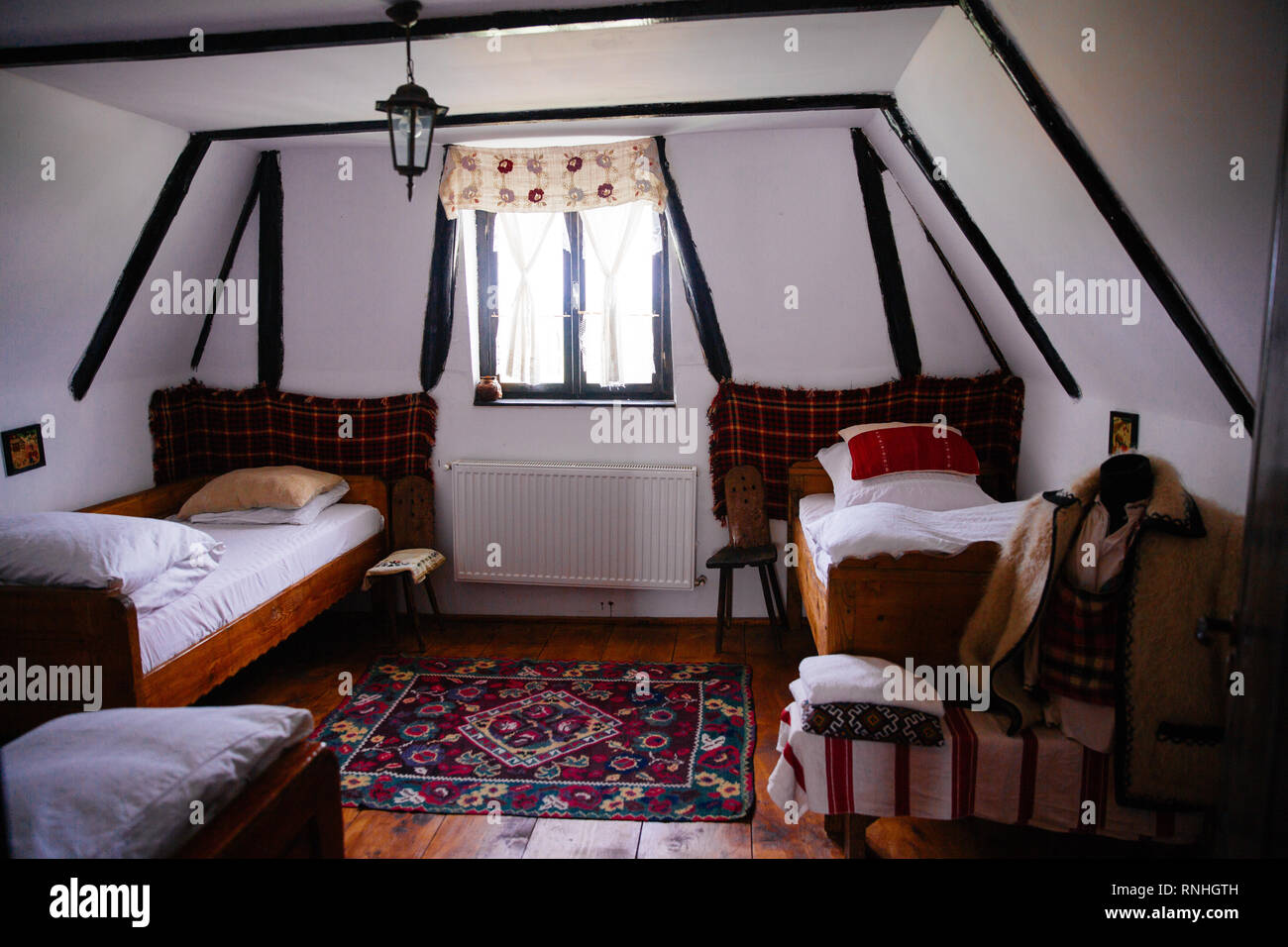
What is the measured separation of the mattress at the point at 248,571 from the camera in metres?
3.00

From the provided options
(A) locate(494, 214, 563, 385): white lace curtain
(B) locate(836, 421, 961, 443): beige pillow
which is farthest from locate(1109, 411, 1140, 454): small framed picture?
(A) locate(494, 214, 563, 385): white lace curtain

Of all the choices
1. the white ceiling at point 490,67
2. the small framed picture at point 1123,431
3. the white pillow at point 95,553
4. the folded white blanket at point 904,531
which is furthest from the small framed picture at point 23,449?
the small framed picture at point 1123,431

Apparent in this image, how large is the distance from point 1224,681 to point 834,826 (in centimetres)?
121

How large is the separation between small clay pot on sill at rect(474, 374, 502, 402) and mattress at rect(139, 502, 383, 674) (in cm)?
82

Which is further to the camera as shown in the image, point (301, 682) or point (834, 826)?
point (301, 682)

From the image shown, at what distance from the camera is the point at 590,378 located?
15.5 feet

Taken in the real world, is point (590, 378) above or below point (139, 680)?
above

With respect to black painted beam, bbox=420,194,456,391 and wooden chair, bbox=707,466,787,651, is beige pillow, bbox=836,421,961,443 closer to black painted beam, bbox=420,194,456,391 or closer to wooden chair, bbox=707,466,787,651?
wooden chair, bbox=707,466,787,651

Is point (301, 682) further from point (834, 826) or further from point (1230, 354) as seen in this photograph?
point (1230, 354)

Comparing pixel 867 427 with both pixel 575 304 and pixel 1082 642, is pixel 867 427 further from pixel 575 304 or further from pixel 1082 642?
pixel 1082 642

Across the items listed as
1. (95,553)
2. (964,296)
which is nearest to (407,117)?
(95,553)
